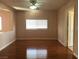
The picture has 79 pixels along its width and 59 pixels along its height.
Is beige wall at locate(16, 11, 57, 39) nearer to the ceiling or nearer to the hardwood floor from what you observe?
the ceiling

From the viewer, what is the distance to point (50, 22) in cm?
1188

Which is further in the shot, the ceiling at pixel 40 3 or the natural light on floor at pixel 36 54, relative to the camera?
the ceiling at pixel 40 3

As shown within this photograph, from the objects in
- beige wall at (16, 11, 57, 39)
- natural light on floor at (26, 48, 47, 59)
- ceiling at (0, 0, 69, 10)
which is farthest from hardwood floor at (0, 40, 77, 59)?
beige wall at (16, 11, 57, 39)

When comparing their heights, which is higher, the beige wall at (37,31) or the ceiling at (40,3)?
the ceiling at (40,3)

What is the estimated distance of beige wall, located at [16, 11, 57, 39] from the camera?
1177 centimetres

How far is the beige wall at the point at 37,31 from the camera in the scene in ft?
38.6

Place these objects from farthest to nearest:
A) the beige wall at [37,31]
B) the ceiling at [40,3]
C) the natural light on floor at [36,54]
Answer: the beige wall at [37,31], the ceiling at [40,3], the natural light on floor at [36,54]

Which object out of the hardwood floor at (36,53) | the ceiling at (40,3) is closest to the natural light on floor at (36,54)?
the hardwood floor at (36,53)

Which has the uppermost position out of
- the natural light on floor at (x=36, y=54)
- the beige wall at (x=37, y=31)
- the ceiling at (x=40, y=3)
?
the ceiling at (x=40, y=3)

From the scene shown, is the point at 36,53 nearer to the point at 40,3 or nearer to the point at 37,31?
the point at 40,3

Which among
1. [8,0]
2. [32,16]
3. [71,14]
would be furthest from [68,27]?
[32,16]

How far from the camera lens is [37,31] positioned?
1184 centimetres

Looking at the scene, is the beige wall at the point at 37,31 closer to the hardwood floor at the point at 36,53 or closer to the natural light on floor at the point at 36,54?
the hardwood floor at the point at 36,53

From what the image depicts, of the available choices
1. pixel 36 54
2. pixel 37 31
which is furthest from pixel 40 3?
pixel 37 31
